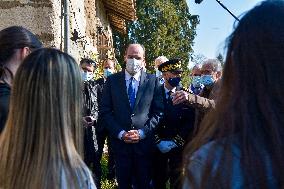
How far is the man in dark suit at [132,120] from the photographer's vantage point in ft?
17.7

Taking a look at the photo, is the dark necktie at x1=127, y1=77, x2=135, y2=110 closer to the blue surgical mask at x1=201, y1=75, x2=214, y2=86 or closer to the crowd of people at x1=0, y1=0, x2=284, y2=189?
the blue surgical mask at x1=201, y1=75, x2=214, y2=86

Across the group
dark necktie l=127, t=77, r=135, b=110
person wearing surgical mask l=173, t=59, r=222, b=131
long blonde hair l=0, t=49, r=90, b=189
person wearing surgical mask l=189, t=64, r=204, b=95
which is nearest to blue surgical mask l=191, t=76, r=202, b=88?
person wearing surgical mask l=189, t=64, r=204, b=95

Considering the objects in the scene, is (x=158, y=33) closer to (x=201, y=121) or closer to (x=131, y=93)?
(x=131, y=93)

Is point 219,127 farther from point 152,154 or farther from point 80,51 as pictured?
point 80,51

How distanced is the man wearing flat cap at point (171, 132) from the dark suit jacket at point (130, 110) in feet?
0.48

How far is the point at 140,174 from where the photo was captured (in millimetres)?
5469

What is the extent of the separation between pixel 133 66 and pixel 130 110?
0.55 m

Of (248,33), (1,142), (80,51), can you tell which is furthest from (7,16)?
(248,33)

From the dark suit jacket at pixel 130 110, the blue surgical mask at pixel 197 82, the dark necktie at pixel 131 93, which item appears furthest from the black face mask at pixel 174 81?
the dark necktie at pixel 131 93

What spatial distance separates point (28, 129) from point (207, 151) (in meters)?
0.79

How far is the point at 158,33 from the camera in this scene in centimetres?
3294

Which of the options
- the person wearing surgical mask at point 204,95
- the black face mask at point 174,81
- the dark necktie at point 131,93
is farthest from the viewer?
the black face mask at point 174,81

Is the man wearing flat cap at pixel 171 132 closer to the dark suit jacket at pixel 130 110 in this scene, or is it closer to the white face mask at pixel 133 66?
the dark suit jacket at pixel 130 110

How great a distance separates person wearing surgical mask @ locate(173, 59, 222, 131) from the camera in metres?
5.31
